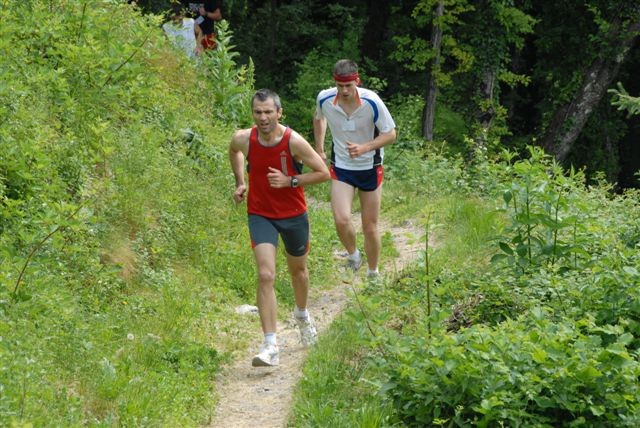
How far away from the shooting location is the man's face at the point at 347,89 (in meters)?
9.59

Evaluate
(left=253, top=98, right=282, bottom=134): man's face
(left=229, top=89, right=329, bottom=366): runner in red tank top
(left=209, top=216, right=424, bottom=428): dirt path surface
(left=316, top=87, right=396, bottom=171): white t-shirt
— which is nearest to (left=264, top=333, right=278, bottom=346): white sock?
(left=229, top=89, right=329, bottom=366): runner in red tank top

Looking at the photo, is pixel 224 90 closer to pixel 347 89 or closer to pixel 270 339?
pixel 347 89

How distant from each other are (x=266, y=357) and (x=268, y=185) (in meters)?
1.37

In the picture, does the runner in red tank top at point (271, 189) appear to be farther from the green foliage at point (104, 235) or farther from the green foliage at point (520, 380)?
the green foliage at point (520, 380)

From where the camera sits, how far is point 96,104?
10.3 metres

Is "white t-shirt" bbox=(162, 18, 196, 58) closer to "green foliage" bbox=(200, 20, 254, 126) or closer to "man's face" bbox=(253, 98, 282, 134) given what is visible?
"green foliage" bbox=(200, 20, 254, 126)

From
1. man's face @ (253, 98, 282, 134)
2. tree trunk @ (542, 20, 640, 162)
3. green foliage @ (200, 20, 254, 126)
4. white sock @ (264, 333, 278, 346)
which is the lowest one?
tree trunk @ (542, 20, 640, 162)

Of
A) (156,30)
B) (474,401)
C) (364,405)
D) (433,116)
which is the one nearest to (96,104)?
(156,30)

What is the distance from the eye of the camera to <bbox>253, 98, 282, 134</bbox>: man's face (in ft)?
25.9

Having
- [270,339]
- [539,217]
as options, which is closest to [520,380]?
[539,217]

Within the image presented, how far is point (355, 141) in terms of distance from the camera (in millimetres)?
9945

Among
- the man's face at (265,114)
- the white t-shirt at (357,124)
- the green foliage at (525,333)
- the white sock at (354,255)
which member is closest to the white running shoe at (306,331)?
the green foliage at (525,333)

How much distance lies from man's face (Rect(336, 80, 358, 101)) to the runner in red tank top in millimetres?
1558

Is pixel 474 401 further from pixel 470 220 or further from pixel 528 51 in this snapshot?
pixel 528 51
